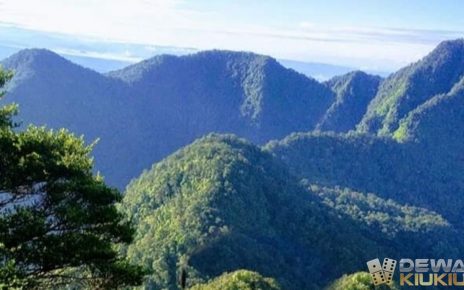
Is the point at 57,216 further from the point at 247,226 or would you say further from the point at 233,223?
the point at 247,226

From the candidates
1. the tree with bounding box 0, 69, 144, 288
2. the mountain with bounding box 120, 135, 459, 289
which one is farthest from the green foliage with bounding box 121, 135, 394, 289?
the tree with bounding box 0, 69, 144, 288

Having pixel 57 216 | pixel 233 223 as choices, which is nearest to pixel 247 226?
pixel 233 223

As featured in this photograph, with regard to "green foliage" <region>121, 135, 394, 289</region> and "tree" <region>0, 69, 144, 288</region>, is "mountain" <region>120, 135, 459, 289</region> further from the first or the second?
"tree" <region>0, 69, 144, 288</region>

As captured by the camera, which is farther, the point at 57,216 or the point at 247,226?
the point at 247,226

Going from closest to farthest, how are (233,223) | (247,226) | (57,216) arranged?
(57,216) → (233,223) → (247,226)

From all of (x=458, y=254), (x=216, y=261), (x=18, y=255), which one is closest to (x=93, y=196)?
(x=18, y=255)

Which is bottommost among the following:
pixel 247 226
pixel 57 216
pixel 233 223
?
pixel 247 226

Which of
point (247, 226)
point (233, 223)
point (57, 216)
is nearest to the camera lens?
point (57, 216)

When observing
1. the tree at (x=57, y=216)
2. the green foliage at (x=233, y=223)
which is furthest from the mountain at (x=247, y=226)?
the tree at (x=57, y=216)

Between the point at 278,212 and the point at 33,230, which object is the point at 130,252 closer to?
the point at 278,212
